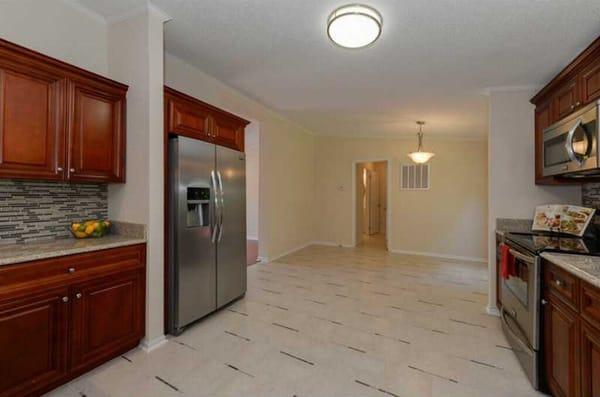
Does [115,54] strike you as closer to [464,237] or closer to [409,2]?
[409,2]

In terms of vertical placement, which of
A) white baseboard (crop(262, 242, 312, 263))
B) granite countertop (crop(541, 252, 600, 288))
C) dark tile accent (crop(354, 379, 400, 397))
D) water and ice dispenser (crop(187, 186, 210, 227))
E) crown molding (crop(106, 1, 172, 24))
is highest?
crown molding (crop(106, 1, 172, 24))

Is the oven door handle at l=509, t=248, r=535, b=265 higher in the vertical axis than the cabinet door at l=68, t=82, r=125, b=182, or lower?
lower

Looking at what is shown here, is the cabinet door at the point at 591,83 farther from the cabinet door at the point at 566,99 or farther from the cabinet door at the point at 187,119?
the cabinet door at the point at 187,119

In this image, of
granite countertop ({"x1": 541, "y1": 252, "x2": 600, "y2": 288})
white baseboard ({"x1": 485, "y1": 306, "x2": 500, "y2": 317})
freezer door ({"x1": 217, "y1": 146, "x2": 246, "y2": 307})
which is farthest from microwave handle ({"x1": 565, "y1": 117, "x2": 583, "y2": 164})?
freezer door ({"x1": 217, "y1": 146, "x2": 246, "y2": 307})

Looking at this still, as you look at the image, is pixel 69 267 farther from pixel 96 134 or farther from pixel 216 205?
pixel 216 205

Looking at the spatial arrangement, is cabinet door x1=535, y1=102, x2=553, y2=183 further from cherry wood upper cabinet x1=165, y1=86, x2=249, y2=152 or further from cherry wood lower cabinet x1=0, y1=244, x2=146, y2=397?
cherry wood lower cabinet x1=0, y1=244, x2=146, y2=397

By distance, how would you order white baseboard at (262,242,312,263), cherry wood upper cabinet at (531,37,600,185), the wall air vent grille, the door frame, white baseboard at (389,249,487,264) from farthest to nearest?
the door frame
the wall air vent grille
white baseboard at (389,249,487,264)
white baseboard at (262,242,312,263)
cherry wood upper cabinet at (531,37,600,185)

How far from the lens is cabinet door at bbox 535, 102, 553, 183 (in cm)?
266

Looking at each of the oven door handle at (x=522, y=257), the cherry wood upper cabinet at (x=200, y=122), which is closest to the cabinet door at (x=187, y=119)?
the cherry wood upper cabinet at (x=200, y=122)

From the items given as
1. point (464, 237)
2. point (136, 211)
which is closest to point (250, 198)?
point (464, 237)

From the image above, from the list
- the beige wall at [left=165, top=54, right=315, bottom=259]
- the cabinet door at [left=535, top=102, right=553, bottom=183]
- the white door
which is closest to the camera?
the cabinet door at [left=535, top=102, right=553, bottom=183]

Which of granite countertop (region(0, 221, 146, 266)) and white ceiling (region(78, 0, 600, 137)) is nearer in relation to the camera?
granite countertop (region(0, 221, 146, 266))

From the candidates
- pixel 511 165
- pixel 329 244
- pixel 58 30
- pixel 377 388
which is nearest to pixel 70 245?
pixel 58 30

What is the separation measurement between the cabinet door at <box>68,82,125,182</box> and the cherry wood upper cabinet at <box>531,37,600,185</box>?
343cm
